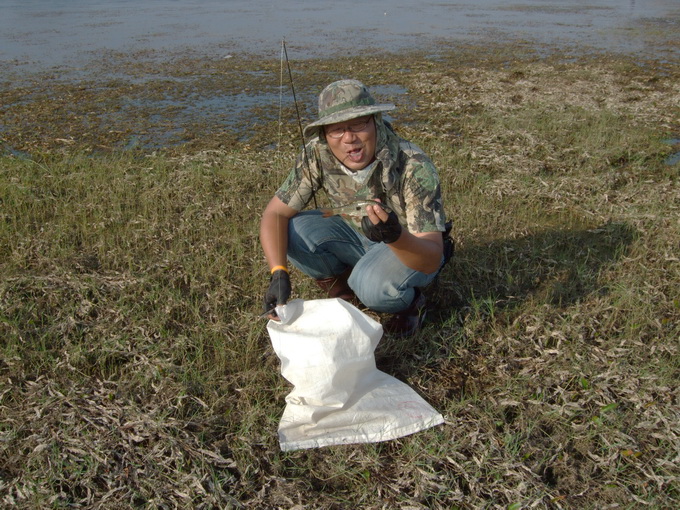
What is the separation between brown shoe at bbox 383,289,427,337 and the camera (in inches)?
114

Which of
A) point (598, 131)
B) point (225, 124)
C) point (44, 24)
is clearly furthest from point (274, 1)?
point (598, 131)

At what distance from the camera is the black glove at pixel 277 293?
8.41ft

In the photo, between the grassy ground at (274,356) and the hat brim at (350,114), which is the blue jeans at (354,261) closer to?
the grassy ground at (274,356)

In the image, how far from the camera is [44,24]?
13234 mm

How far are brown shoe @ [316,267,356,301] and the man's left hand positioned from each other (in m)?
1.00

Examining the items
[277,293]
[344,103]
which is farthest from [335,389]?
[344,103]

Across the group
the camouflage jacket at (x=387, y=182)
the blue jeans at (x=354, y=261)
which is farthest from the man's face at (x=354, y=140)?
the blue jeans at (x=354, y=261)

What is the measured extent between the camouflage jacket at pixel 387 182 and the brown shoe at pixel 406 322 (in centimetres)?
43

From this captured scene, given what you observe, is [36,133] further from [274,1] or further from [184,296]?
[274,1]

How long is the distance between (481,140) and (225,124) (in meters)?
2.86

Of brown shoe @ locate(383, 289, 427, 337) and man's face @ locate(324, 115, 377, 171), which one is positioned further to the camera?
brown shoe @ locate(383, 289, 427, 337)

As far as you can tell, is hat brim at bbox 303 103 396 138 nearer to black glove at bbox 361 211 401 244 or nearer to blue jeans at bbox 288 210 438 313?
black glove at bbox 361 211 401 244

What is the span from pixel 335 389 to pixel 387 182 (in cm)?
103

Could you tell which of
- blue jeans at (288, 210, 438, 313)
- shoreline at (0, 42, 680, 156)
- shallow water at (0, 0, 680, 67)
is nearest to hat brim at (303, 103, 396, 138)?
blue jeans at (288, 210, 438, 313)
